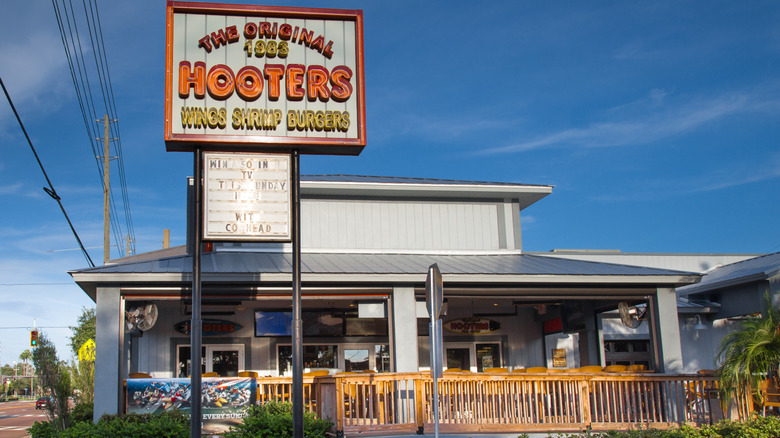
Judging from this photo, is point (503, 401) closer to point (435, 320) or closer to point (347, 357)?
point (435, 320)

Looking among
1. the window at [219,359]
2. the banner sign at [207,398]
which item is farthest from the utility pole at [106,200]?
the banner sign at [207,398]

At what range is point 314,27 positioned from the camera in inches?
470

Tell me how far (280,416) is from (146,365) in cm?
793

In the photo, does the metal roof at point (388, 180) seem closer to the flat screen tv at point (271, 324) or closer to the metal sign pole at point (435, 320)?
the flat screen tv at point (271, 324)

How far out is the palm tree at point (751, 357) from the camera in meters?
12.5

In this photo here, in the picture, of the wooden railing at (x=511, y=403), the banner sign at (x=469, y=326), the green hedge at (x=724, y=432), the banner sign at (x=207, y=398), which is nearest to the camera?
the green hedge at (x=724, y=432)

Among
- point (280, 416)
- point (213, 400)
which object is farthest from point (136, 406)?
point (280, 416)

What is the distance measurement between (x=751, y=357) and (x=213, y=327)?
42.3ft

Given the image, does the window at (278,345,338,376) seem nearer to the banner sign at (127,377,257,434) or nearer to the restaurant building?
the restaurant building

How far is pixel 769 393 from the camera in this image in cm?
1409

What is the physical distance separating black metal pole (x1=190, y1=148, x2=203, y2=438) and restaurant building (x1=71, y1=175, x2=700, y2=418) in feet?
11.8

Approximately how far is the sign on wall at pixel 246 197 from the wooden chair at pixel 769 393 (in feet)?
31.3

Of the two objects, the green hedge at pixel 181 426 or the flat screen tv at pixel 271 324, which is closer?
the green hedge at pixel 181 426

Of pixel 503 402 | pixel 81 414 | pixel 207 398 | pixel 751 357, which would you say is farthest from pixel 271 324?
pixel 751 357
